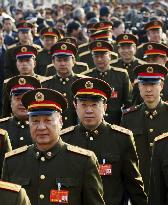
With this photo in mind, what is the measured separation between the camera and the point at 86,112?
585 centimetres

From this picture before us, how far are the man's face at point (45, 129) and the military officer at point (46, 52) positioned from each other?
24.0 ft

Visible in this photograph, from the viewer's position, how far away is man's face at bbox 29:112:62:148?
16.1 feet

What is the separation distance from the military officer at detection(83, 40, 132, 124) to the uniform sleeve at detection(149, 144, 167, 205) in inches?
158

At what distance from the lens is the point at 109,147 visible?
19.6 feet

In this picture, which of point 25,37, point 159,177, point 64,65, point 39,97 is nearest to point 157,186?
point 159,177

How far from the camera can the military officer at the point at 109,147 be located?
584 cm

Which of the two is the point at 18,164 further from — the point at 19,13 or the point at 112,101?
the point at 19,13

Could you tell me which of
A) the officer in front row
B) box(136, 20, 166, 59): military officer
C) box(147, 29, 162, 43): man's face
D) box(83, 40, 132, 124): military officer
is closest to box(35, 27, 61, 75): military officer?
box(136, 20, 166, 59): military officer

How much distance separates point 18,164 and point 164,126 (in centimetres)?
248

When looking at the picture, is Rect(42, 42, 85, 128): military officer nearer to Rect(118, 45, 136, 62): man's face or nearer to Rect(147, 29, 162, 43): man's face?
Rect(118, 45, 136, 62): man's face

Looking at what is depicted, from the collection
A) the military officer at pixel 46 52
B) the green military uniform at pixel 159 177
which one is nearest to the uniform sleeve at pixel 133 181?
the green military uniform at pixel 159 177

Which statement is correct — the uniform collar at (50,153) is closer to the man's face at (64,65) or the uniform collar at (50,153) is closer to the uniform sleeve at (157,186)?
the uniform sleeve at (157,186)

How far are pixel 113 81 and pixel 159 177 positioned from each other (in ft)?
14.5

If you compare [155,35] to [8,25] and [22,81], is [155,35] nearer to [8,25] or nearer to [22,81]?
[8,25]
